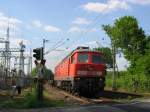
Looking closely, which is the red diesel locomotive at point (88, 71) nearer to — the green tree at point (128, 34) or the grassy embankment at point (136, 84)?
the grassy embankment at point (136, 84)

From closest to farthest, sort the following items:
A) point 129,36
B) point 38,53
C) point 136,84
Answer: point 38,53 < point 136,84 < point 129,36

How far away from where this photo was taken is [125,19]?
83.4 m

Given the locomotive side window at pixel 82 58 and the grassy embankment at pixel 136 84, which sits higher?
the locomotive side window at pixel 82 58

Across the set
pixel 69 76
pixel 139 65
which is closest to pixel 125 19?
pixel 139 65

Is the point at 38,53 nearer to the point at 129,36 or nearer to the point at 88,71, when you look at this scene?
the point at 88,71

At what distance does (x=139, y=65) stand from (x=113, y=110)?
4407 cm

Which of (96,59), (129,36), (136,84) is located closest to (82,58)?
(96,59)

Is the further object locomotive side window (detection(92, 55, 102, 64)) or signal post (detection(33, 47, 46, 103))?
locomotive side window (detection(92, 55, 102, 64))

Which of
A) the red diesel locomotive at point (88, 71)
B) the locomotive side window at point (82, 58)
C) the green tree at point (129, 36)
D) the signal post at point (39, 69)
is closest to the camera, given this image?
the signal post at point (39, 69)

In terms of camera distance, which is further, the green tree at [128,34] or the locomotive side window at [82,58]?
the green tree at [128,34]

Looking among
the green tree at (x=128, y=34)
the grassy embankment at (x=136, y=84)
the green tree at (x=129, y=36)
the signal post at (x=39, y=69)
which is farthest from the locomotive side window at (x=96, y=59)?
the green tree at (x=128, y=34)

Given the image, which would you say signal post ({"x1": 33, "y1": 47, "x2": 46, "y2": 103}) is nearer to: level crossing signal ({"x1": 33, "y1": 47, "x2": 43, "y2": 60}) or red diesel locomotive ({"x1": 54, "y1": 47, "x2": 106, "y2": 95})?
level crossing signal ({"x1": 33, "y1": 47, "x2": 43, "y2": 60})

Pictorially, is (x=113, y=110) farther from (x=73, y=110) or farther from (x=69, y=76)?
(x=69, y=76)

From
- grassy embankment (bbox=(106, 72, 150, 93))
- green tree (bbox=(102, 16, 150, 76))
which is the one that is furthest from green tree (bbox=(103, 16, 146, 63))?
grassy embankment (bbox=(106, 72, 150, 93))
